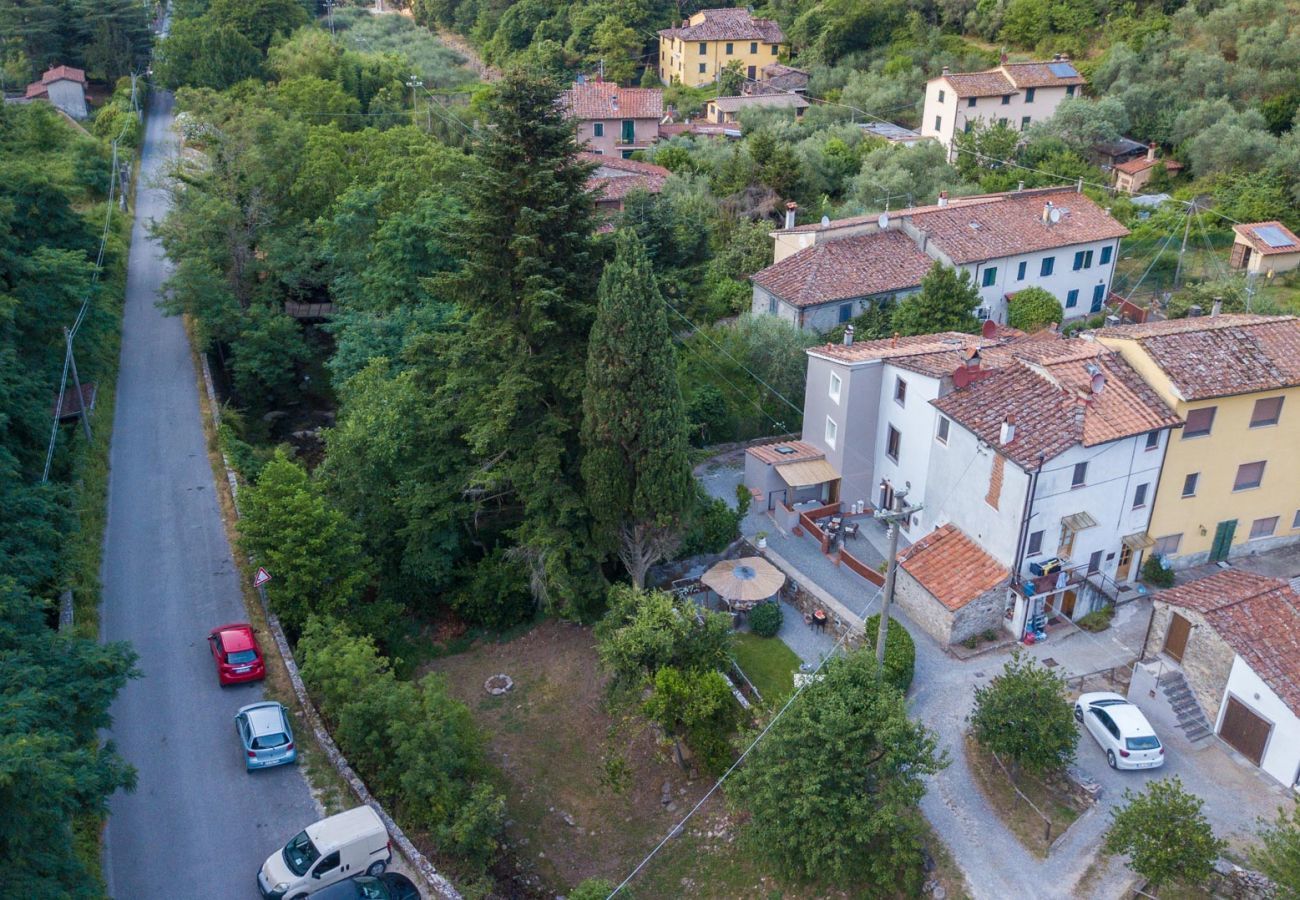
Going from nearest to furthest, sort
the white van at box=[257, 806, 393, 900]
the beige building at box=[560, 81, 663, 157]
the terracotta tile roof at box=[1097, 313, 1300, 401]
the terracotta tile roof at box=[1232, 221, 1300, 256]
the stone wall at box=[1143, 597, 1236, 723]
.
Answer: the white van at box=[257, 806, 393, 900] < the stone wall at box=[1143, 597, 1236, 723] < the terracotta tile roof at box=[1097, 313, 1300, 401] < the terracotta tile roof at box=[1232, 221, 1300, 256] < the beige building at box=[560, 81, 663, 157]

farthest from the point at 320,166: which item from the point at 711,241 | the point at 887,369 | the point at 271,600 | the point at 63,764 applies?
the point at 63,764

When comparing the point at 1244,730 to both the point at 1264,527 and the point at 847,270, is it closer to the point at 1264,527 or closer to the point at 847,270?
the point at 1264,527

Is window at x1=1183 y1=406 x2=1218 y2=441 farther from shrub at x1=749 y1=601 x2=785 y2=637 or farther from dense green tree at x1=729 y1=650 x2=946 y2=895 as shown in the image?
dense green tree at x1=729 y1=650 x2=946 y2=895

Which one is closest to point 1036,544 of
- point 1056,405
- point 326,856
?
point 1056,405

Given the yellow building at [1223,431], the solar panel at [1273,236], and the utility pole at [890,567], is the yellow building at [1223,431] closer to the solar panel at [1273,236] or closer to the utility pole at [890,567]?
the utility pole at [890,567]

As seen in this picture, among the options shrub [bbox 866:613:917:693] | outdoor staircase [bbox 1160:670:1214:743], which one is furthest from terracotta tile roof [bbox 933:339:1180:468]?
outdoor staircase [bbox 1160:670:1214:743]

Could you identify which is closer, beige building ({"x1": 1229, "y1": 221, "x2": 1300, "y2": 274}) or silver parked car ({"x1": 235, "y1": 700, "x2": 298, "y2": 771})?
silver parked car ({"x1": 235, "y1": 700, "x2": 298, "y2": 771})
